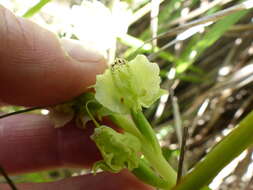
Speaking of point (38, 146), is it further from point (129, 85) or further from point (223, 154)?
point (223, 154)

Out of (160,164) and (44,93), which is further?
(44,93)

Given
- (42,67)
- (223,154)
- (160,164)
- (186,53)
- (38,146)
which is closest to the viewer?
(223,154)

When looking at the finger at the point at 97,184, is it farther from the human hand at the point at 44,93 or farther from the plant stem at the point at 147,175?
the plant stem at the point at 147,175

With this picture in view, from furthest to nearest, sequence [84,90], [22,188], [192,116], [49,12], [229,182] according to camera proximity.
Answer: [192,116]
[229,182]
[49,12]
[22,188]
[84,90]

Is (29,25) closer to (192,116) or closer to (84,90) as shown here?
(84,90)

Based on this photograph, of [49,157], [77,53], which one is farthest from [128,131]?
[49,157]

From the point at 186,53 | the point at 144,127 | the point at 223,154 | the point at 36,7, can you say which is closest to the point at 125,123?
the point at 144,127

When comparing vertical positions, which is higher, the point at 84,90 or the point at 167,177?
the point at 84,90
